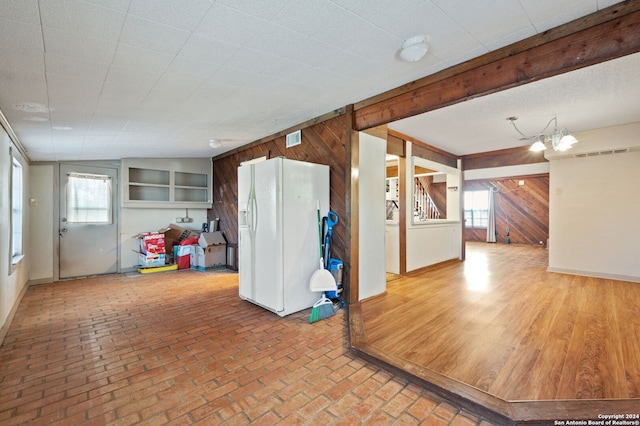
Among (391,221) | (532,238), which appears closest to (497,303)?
(391,221)

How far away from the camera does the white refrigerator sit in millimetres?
3270

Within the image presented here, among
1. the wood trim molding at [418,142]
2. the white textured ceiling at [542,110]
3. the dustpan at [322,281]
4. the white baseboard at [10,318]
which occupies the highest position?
the white textured ceiling at [542,110]

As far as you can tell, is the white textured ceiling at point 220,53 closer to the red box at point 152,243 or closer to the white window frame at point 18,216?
the white window frame at point 18,216

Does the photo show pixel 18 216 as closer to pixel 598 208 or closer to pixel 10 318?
pixel 10 318

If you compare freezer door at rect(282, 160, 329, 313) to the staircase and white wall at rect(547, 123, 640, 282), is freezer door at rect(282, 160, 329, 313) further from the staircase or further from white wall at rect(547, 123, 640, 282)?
the staircase

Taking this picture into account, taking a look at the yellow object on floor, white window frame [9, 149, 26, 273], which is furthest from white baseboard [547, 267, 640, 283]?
white window frame [9, 149, 26, 273]

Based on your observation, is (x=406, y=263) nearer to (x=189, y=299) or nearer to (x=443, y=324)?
(x=443, y=324)

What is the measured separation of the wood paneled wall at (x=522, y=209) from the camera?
10.1 m

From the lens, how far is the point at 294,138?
14.4 ft

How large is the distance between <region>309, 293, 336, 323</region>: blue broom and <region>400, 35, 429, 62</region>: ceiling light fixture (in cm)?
261

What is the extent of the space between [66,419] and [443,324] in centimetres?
310

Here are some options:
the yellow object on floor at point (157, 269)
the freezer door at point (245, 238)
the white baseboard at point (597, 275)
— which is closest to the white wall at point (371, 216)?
the freezer door at point (245, 238)

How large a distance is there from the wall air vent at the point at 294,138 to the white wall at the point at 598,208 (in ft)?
16.0

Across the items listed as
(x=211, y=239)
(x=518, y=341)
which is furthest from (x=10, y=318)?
(x=518, y=341)
